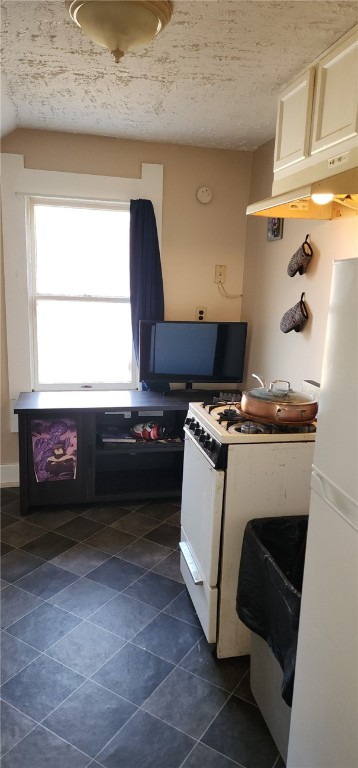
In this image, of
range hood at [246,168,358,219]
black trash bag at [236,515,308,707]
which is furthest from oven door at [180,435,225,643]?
range hood at [246,168,358,219]

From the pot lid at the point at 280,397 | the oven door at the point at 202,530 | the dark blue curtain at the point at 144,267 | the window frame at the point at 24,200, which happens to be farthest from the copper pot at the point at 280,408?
the window frame at the point at 24,200

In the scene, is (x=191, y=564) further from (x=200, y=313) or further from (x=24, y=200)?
(x=24, y=200)

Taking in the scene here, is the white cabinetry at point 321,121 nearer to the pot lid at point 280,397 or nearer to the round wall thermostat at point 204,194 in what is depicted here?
the pot lid at point 280,397

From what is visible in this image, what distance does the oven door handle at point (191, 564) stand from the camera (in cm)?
199

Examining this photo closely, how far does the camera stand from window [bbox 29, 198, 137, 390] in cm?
320

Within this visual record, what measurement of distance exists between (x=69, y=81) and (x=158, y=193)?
111cm

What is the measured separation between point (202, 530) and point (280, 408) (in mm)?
609

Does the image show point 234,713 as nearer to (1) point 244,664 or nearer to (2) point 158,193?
(1) point 244,664

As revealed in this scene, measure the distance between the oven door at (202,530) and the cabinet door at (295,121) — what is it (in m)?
1.25

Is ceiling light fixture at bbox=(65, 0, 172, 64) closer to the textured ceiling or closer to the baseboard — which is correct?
the textured ceiling

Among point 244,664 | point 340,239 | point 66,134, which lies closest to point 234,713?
point 244,664

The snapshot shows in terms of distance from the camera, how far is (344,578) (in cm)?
93

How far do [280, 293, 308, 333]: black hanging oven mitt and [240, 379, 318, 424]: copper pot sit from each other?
2.18ft

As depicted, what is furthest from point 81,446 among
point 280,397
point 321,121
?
point 321,121
